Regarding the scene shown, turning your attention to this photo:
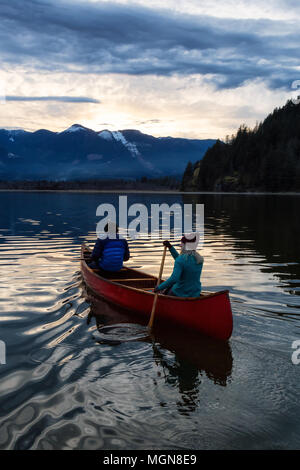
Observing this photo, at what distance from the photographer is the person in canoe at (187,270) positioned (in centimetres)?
967

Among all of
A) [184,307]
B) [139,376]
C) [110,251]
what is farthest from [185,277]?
[110,251]

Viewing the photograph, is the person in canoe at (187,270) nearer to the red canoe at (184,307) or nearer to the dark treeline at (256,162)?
the red canoe at (184,307)

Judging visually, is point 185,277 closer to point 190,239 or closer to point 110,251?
point 190,239

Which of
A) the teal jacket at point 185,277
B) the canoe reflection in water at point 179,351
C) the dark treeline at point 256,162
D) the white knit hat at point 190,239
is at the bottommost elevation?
the canoe reflection in water at point 179,351

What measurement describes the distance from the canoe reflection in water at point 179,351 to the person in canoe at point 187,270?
1.09 m

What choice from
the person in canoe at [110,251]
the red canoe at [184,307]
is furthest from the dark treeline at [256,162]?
the red canoe at [184,307]

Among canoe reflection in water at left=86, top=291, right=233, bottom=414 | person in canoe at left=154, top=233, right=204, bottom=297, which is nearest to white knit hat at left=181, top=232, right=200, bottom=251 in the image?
person in canoe at left=154, top=233, right=204, bottom=297

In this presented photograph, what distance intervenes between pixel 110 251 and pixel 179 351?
620 cm

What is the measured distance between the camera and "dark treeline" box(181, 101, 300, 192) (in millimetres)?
154125

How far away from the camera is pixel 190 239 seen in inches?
378

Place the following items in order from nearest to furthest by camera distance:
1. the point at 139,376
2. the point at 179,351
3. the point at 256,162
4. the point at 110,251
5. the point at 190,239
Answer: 1. the point at 139,376
2. the point at 179,351
3. the point at 190,239
4. the point at 110,251
5. the point at 256,162

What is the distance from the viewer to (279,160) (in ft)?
512

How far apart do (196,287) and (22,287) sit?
751cm

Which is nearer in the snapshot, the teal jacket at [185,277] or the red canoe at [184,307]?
the red canoe at [184,307]
